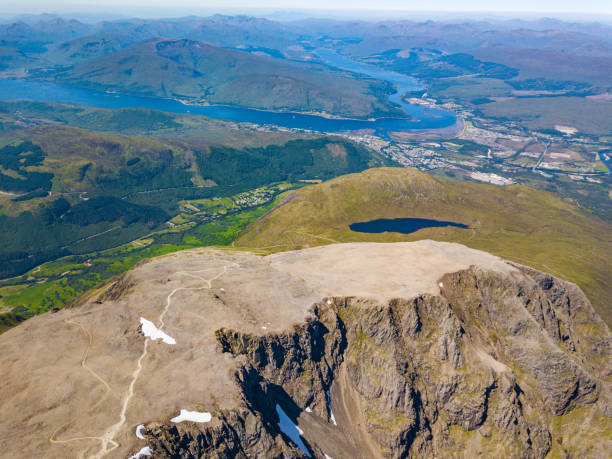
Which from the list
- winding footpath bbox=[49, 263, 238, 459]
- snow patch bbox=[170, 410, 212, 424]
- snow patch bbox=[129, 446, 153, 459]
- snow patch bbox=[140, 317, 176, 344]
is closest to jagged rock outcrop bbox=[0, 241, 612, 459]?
snow patch bbox=[170, 410, 212, 424]

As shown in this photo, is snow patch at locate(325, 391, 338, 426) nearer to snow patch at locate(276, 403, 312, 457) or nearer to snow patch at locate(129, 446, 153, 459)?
snow patch at locate(276, 403, 312, 457)

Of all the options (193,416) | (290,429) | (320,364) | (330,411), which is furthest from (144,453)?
(330,411)

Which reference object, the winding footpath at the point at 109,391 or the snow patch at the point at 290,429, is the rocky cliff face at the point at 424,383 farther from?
the winding footpath at the point at 109,391

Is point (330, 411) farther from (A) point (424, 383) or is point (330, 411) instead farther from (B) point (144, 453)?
(B) point (144, 453)

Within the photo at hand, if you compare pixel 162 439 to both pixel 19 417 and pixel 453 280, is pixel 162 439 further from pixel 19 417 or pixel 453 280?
pixel 453 280

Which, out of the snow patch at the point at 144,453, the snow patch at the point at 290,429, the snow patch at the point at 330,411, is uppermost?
the snow patch at the point at 144,453

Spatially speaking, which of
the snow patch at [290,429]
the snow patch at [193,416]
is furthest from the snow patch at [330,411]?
the snow patch at [193,416]

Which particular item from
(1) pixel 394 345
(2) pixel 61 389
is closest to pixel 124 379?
(2) pixel 61 389
